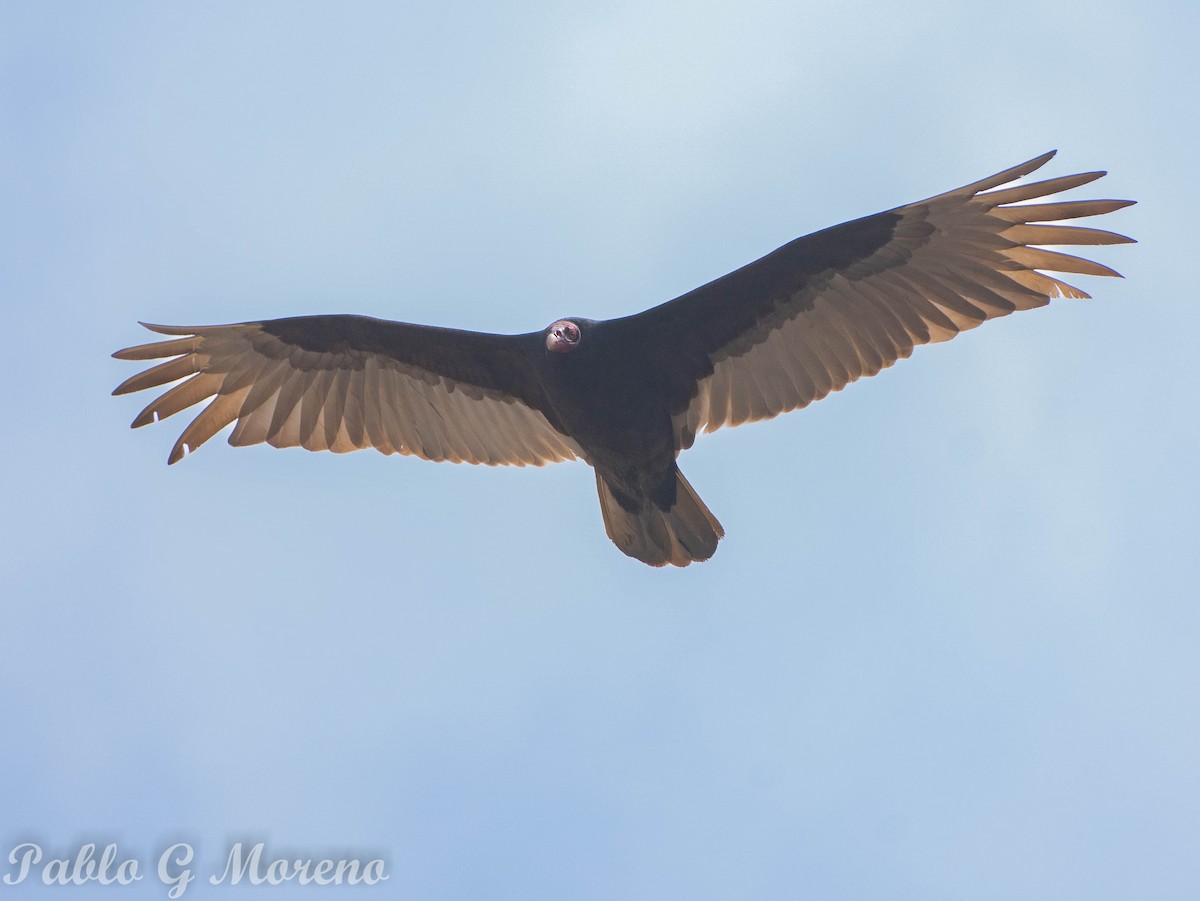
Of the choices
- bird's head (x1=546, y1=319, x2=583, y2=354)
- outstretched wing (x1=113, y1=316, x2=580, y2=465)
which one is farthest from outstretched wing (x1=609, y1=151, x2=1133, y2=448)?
outstretched wing (x1=113, y1=316, x2=580, y2=465)

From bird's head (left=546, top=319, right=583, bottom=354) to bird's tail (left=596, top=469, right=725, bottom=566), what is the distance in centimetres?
94

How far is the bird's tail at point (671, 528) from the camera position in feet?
23.0

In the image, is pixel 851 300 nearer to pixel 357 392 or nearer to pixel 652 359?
pixel 652 359

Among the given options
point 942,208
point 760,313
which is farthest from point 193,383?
point 942,208

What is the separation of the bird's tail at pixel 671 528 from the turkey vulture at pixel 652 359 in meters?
0.01

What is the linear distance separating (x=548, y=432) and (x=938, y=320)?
87.8 inches

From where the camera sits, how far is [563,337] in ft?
21.5

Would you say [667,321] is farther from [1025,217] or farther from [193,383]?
[193,383]

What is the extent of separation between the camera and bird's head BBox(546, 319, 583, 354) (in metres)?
6.55

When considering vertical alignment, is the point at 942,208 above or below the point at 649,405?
above

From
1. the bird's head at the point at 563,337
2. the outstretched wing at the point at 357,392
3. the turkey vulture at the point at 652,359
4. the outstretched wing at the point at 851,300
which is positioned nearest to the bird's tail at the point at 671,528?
the turkey vulture at the point at 652,359

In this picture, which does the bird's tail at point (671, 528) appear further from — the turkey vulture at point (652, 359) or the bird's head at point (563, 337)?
the bird's head at point (563, 337)

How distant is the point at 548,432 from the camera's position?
7.61m

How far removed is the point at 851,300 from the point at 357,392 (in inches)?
111
